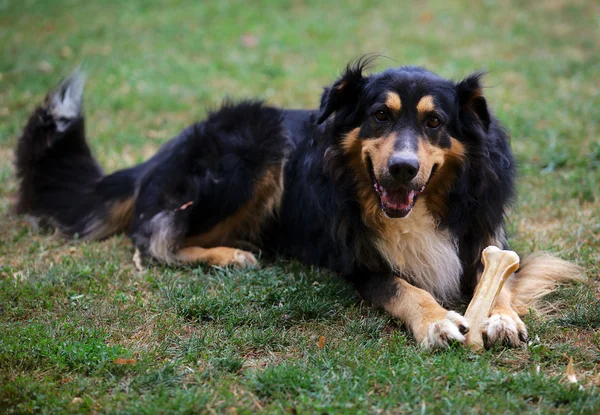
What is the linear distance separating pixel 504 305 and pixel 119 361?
2.17 metres

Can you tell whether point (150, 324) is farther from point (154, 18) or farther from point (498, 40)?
point (154, 18)

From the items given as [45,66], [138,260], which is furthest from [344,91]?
[45,66]

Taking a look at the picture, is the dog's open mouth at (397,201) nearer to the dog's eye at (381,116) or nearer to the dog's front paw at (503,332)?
the dog's eye at (381,116)

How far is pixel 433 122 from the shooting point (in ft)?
13.3

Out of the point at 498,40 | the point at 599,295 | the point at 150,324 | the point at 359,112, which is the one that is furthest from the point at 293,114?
the point at 498,40

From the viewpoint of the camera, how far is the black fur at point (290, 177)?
13.8ft

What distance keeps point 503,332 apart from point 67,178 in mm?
3878

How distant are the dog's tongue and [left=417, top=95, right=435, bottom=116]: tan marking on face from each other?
50 cm

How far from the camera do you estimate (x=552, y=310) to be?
413 centimetres

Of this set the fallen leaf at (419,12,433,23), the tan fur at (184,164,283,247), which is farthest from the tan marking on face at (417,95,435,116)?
the fallen leaf at (419,12,433,23)

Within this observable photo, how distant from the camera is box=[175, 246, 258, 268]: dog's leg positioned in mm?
5059

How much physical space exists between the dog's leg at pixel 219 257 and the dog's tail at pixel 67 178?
31.3 inches

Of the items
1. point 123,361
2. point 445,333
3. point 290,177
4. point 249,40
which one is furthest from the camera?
point 249,40

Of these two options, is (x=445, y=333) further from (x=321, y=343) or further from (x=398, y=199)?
(x=398, y=199)
